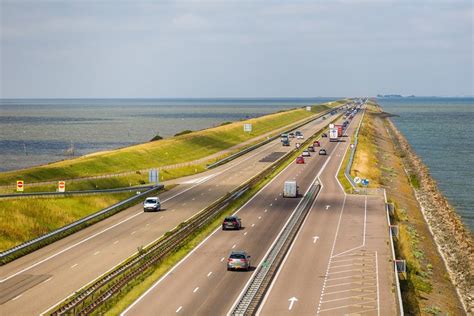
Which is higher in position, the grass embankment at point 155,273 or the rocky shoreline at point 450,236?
the grass embankment at point 155,273

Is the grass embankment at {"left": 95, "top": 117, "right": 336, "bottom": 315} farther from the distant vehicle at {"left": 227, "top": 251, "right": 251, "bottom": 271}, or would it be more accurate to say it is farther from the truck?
the truck

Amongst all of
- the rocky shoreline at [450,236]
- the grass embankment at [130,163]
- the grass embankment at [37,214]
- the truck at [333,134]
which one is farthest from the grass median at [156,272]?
the truck at [333,134]

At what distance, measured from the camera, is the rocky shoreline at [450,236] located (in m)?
53.6

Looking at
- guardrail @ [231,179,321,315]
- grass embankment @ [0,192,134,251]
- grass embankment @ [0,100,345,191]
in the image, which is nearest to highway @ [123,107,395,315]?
guardrail @ [231,179,321,315]

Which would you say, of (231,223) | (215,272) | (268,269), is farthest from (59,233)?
(268,269)

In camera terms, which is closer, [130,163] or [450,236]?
[450,236]

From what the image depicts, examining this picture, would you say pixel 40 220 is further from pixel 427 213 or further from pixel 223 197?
pixel 427 213

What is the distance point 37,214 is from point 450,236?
3900 cm

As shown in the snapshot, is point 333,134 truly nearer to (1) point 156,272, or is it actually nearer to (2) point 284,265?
(2) point 284,265

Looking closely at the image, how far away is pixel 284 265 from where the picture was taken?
48719mm

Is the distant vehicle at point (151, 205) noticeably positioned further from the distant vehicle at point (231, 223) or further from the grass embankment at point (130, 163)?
the grass embankment at point (130, 163)

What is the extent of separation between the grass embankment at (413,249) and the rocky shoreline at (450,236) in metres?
0.77

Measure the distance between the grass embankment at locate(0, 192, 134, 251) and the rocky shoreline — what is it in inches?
1312

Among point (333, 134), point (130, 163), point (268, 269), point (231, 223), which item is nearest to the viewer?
point (268, 269)
